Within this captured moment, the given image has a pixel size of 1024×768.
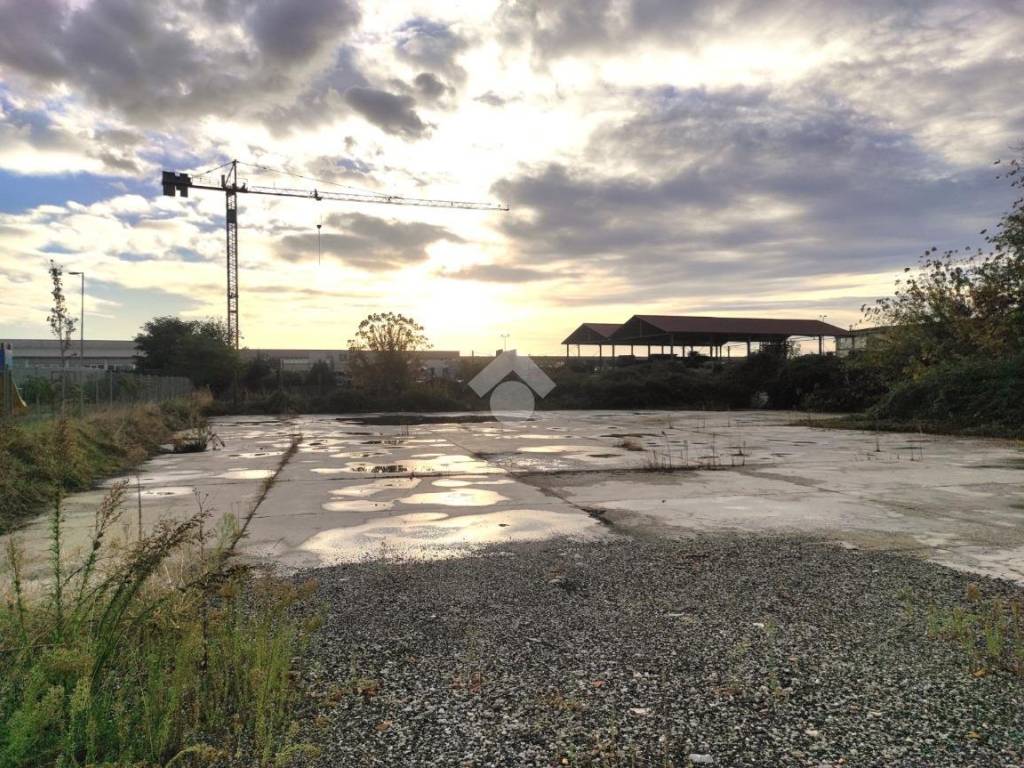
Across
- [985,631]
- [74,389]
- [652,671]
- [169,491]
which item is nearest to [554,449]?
[169,491]

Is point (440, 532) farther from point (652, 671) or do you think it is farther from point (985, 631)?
point (985, 631)

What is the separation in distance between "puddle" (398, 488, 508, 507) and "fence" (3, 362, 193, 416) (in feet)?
26.7

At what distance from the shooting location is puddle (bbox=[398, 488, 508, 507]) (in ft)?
28.8

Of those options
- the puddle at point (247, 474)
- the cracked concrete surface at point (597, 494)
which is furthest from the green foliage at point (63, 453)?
the puddle at point (247, 474)

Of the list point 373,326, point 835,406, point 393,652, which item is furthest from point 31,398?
point 835,406

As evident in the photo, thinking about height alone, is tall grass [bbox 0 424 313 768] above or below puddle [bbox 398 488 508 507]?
above

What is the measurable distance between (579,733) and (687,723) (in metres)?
0.49

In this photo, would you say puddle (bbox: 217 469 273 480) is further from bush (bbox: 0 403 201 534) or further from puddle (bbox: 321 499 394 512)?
puddle (bbox: 321 499 394 512)

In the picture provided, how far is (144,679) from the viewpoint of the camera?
10.9ft

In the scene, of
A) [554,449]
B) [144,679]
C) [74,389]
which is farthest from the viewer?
[74,389]

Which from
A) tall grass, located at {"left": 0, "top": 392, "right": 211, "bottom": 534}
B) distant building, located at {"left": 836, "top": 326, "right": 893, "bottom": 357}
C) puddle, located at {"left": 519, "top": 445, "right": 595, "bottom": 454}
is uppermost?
distant building, located at {"left": 836, "top": 326, "right": 893, "bottom": 357}
